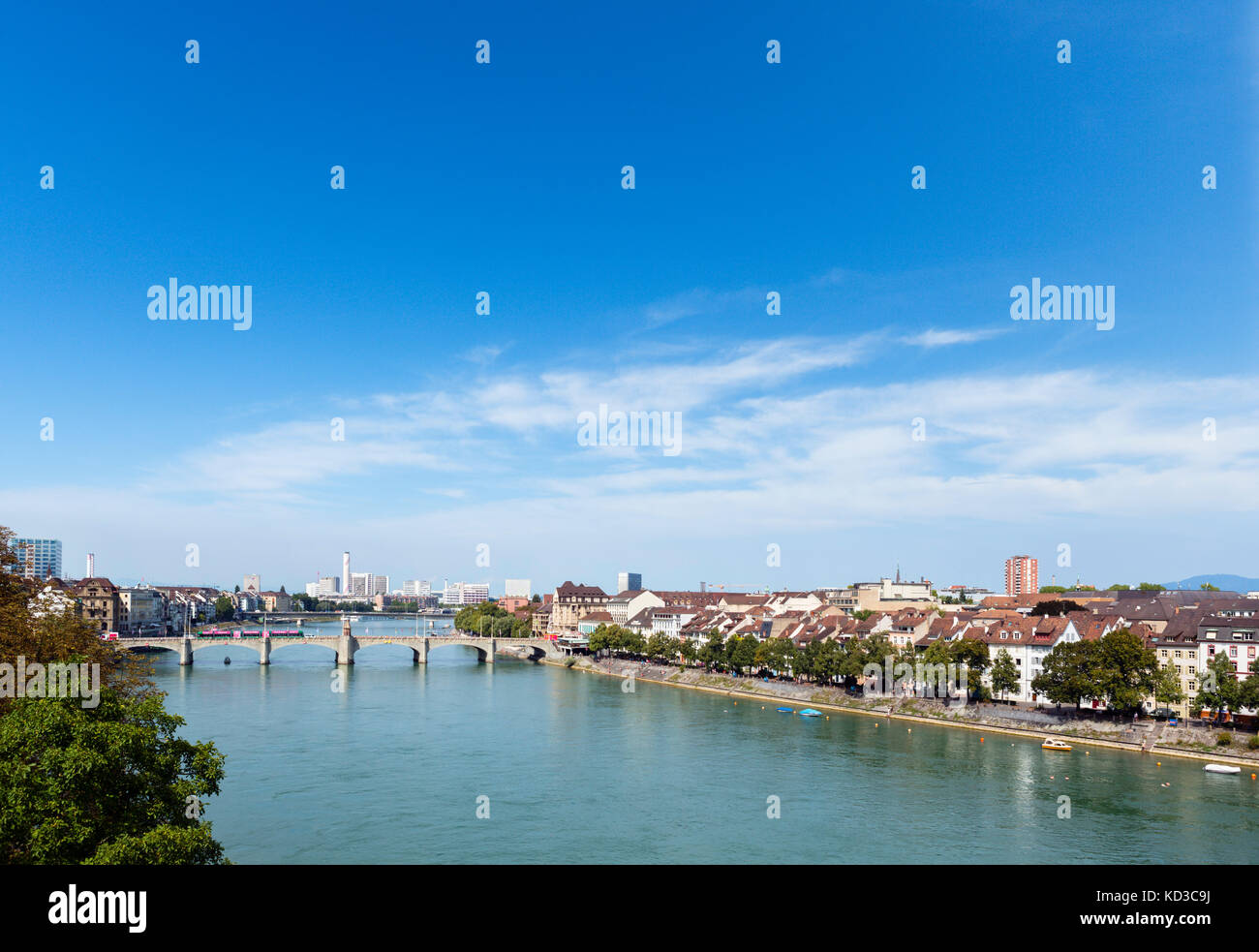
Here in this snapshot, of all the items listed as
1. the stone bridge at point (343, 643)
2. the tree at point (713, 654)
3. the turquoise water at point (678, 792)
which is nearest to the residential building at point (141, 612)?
the stone bridge at point (343, 643)

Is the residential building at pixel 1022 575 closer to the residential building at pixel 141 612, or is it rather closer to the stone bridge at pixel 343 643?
the stone bridge at pixel 343 643

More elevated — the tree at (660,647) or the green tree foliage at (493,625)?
the tree at (660,647)

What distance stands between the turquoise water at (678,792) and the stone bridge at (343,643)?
63.6ft

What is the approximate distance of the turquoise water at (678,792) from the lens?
56.6 ft

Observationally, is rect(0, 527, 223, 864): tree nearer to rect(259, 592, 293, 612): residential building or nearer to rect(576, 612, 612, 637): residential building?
rect(576, 612, 612, 637): residential building

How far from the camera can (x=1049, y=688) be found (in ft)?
103

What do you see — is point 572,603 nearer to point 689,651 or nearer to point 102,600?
point 689,651

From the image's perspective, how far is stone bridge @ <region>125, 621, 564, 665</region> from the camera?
183 feet

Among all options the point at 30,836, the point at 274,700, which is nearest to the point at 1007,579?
the point at 274,700

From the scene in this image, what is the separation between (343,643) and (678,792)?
4222 centimetres

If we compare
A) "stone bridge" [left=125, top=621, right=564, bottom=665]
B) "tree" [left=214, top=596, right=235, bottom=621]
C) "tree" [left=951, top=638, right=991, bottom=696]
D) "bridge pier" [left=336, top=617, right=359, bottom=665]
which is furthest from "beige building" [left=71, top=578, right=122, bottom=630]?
"tree" [left=951, top=638, right=991, bottom=696]
